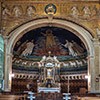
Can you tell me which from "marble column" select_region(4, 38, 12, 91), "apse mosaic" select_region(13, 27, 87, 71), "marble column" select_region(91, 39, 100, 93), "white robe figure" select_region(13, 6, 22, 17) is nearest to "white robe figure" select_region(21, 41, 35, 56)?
"apse mosaic" select_region(13, 27, 87, 71)

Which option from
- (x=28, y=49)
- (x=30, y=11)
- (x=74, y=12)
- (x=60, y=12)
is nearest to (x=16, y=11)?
(x=30, y=11)

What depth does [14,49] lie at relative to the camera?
27.2m

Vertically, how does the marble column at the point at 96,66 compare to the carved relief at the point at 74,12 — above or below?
below

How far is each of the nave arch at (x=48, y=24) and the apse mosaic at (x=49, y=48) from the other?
983mm

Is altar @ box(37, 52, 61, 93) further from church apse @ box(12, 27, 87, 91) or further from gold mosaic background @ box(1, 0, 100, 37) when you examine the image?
gold mosaic background @ box(1, 0, 100, 37)

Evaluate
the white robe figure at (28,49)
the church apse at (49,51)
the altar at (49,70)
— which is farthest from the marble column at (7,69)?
the altar at (49,70)

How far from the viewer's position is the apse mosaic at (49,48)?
27.5 meters

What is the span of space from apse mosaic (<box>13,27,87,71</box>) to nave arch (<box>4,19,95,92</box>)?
98 centimetres

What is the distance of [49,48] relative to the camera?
29266 mm

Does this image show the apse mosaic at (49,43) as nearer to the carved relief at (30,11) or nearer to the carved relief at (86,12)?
the carved relief at (30,11)

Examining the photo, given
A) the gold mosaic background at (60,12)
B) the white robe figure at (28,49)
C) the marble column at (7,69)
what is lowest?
the marble column at (7,69)

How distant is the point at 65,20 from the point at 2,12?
4634 millimetres

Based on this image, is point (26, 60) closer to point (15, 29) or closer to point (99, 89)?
point (15, 29)

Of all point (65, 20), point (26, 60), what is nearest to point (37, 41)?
point (26, 60)
